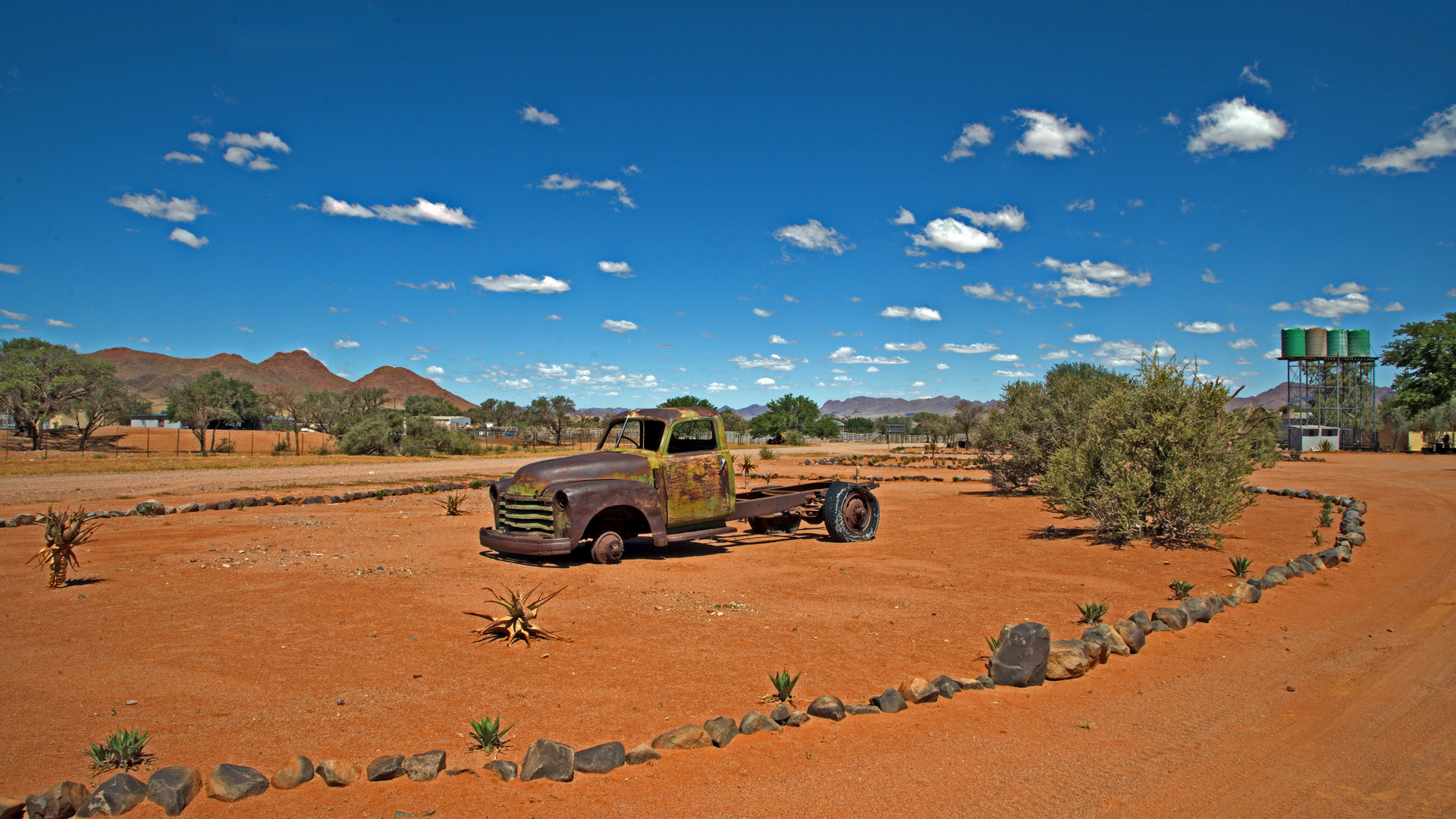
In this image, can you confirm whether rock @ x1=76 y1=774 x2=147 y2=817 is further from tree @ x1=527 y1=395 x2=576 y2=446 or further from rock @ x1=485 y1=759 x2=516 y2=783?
tree @ x1=527 y1=395 x2=576 y2=446

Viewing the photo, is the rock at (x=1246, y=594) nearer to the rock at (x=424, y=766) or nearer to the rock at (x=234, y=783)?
the rock at (x=424, y=766)

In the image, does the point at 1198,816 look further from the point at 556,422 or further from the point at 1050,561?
the point at 556,422

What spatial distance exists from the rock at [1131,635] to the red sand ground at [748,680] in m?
0.10

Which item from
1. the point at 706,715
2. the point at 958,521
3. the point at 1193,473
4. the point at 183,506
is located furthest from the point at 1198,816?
the point at 183,506

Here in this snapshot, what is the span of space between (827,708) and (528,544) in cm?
593

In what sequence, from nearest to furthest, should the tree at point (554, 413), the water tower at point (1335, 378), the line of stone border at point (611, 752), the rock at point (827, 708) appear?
the line of stone border at point (611, 752) → the rock at point (827, 708) → the water tower at point (1335, 378) → the tree at point (554, 413)

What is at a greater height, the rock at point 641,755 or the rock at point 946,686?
the rock at point 946,686

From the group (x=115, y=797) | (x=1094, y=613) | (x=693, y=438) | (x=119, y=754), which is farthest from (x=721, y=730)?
(x=693, y=438)

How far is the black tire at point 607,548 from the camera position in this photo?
10.4 metres

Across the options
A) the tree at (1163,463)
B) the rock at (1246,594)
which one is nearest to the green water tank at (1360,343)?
the tree at (1163,463)

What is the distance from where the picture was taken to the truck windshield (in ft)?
38.5

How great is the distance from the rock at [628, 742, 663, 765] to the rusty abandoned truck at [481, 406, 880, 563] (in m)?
5.55

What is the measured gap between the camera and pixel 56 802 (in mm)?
3738

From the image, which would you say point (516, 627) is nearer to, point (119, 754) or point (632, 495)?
point (119, 754)
